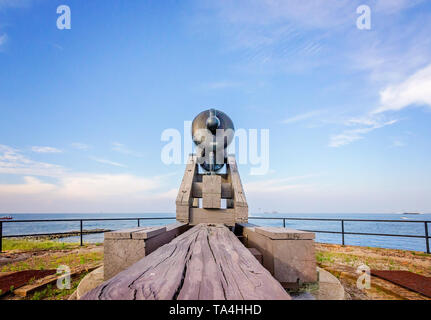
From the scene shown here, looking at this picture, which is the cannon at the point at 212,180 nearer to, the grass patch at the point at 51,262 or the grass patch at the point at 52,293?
the grass patch at the point at 51,262

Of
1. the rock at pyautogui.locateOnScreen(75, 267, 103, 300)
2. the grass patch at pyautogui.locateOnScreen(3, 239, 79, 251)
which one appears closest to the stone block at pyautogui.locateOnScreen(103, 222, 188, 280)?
the rock at pyautogui.locateOnScreen(75, 267, 103, 300)

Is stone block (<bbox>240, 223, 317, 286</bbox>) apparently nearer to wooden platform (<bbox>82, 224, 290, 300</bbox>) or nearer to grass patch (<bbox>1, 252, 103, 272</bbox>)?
wooden platform (<bbox>82, 224, 290, 300</bbox>)

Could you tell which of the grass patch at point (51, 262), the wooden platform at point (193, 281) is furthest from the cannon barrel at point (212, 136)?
the wooden platform at point (193, 281)

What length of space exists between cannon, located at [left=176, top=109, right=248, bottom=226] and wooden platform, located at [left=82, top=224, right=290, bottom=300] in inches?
181

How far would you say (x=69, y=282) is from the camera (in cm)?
392

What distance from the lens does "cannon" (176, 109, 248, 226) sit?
640cm

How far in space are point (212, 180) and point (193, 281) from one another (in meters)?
5.43

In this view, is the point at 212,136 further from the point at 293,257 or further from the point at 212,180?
the point at 293,257

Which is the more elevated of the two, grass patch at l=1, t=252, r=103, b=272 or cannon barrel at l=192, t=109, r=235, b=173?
cannon barrel at l=192, t=109, r=235, b=173

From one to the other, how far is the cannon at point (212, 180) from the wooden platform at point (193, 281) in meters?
4.59

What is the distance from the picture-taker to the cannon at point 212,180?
640cm

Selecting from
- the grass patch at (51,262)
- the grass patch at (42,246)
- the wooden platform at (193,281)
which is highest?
the wooden platform at (193,281)

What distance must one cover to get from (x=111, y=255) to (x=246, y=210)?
4.17 m
